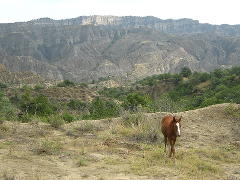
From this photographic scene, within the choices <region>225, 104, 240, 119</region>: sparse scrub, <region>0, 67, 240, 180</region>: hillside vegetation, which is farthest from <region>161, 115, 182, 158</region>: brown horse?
<region>225, 104, 240, 119</region>: sparse scrub

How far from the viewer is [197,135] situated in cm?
1492

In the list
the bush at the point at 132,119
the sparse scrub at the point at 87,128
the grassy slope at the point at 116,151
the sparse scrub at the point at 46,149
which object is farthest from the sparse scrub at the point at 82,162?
the bush at the point at 132,119

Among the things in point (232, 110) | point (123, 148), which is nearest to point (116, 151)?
point (123, 148)

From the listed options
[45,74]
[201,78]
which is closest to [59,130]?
[201,78]

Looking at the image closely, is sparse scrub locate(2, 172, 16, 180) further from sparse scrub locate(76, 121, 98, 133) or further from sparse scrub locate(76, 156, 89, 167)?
sparse scrub locate(76, 121, 98, 133)

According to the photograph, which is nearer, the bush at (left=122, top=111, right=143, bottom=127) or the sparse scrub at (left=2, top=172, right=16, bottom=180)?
the sparse scrub at (left=2, top=172, right=16, bottom=180)

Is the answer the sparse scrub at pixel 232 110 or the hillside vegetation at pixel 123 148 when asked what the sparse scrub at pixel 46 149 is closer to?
the hillside vegetation at pixel 123 148

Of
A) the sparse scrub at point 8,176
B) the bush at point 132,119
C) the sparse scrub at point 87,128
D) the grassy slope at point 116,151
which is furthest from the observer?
the bush at point 132,119

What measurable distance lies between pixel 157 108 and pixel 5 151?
9.99m

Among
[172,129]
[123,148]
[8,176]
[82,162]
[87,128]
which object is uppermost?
[172,129]

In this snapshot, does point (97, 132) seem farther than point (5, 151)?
Yes

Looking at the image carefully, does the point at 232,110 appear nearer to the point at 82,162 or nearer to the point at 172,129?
the point at 172,129

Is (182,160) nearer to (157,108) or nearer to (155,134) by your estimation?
(155,134)

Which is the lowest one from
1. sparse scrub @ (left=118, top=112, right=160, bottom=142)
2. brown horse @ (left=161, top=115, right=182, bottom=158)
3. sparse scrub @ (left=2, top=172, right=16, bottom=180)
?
sparse scrub @ (left=118, top=112, right=160, bottom=142)
